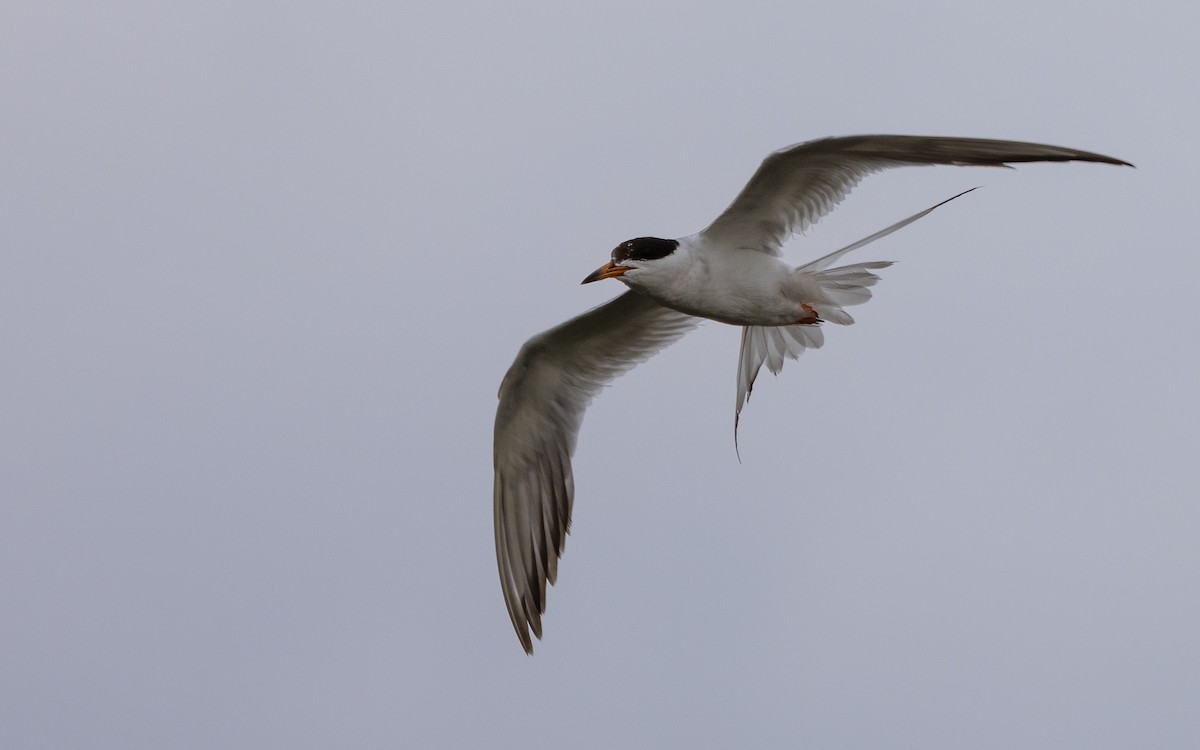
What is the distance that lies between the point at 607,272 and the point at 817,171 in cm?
156

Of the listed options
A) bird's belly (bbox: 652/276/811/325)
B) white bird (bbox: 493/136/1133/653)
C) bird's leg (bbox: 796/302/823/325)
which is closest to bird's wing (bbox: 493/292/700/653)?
white bird (bbox: 493/136/1133/653)

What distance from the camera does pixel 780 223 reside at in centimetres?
1010

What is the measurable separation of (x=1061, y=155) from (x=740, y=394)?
344 centimetres

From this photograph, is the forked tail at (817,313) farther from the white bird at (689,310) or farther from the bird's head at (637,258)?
the bird's head at (637,258)

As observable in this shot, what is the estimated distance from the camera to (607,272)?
9.73 m

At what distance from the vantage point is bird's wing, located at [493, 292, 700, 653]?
11.4 metres

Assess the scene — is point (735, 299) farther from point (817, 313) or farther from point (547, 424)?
point (547, 424)

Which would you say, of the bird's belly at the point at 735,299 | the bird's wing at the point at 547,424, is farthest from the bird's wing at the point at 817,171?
the bird's wing at the point at 547,424

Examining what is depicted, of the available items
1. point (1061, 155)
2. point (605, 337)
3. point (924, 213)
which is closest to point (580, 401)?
point (605, 337)

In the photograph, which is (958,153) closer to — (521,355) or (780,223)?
(780,223)

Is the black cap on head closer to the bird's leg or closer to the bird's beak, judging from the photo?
the bird's beak

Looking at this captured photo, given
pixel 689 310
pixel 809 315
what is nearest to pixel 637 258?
pixel 689 310

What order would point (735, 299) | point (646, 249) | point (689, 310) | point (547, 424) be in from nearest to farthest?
point (646, 249)
point (735, 299)
point (689, 310)
point (547, 424)

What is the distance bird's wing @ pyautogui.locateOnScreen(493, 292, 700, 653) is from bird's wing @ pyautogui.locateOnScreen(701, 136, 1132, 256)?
4.80 ft
